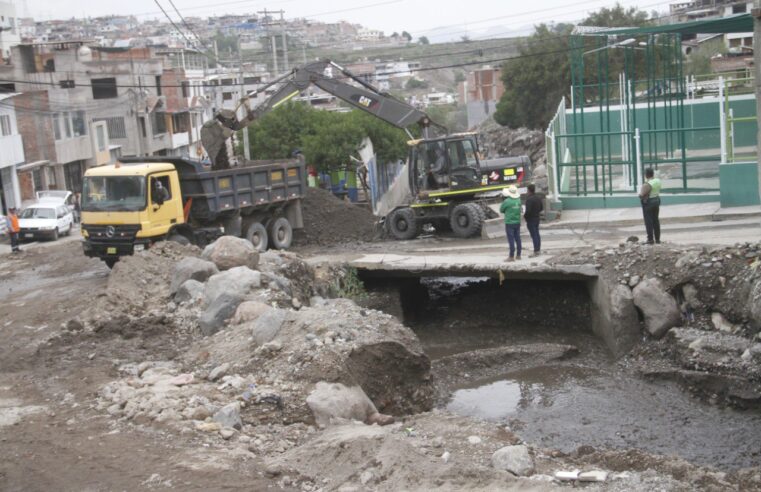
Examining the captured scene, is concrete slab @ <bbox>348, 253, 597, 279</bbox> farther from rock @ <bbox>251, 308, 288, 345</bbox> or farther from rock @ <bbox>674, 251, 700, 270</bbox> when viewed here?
rock @ <bbox>251, 308, 288, 345</bbox>

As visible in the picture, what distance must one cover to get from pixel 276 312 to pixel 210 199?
27.4 feet

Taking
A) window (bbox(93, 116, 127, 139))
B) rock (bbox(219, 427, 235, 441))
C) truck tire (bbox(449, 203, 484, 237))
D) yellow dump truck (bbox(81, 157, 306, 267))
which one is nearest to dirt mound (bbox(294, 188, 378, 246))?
yellow dump truck (bbox(81, 157, 306, 267))

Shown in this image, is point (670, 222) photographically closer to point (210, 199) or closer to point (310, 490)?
point (210, 199)

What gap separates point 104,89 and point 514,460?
54826 mm

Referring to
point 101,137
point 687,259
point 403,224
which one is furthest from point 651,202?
point 101,137

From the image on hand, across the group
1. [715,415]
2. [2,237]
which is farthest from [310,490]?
[2,237]

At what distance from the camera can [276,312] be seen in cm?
1347

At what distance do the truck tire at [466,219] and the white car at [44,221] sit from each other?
1656cm

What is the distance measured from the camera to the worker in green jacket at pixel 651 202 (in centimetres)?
1778

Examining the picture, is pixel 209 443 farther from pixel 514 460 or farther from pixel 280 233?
pixel 280 233

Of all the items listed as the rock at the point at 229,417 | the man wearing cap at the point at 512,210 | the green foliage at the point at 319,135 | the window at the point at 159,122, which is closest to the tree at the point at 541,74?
the green foliage at the point at 319,135

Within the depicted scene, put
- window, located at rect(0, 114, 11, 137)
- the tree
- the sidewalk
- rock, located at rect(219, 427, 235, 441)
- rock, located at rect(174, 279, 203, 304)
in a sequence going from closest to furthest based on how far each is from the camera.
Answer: rock, located at rect(219, 427, 235, 441) → rock, located at rect(174, 279, 203, 304) → the sidewalk → window, located at rect(0, 114, 11, 137) → the tree

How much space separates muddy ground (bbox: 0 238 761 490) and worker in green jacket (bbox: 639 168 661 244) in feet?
8.65

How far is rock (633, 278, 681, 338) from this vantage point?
52.7ft
